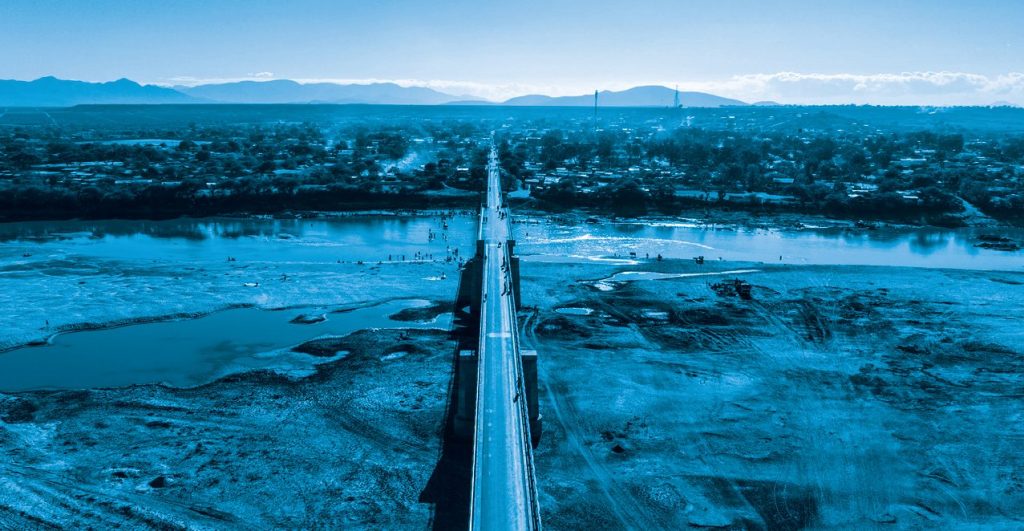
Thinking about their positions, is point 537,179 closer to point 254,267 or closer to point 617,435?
point 254,267

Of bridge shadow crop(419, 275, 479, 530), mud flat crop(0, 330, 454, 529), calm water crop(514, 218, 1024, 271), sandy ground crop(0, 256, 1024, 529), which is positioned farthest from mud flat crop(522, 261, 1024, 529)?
calm water crop(514, 218, 1024, 271)

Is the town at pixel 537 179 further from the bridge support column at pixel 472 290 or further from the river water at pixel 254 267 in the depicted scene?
the bridge support column at pixel 472 290

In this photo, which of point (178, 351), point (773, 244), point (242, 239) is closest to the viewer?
point (178, 351)

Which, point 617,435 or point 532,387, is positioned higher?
point 532,387

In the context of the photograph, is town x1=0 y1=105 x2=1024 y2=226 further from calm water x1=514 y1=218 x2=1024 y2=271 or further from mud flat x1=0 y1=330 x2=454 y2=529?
mud flat x1=0 y1=330 x2=454 y2=529

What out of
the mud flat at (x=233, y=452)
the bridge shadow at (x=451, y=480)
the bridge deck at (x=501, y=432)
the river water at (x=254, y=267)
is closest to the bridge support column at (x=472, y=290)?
the river water at (x=254, y=267)

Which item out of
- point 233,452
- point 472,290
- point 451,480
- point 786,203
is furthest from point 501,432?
point 786,203
